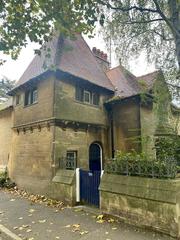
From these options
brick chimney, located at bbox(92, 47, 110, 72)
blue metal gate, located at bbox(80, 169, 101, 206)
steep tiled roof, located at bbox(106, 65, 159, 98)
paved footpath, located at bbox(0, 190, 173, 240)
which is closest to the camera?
paved footpath, located at bbox(0, 190, 173, 240)

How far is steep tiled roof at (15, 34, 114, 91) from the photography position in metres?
13.3

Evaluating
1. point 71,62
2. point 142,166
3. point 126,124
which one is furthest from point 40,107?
point 142,166

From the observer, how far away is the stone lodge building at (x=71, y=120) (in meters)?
11.7

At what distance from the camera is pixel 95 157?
14797mm

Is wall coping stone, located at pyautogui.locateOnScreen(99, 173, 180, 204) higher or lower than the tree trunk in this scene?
lower

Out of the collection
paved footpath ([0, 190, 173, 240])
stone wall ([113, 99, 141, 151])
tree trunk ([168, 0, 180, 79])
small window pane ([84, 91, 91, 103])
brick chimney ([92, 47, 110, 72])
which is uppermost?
brick chimney ([92, 47, 110, 72])

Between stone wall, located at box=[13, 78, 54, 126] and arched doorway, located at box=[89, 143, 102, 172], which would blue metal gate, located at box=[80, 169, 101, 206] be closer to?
stone wall, located at box=[13, 78, 54, 126]

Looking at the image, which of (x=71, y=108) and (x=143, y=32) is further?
(x=71, y=108)

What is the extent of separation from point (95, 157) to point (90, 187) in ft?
16.3

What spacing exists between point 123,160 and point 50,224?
3271 millimetres

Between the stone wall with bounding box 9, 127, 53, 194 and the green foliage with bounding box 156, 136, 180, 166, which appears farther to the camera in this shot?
the stone wall with bounding box 9, 127, 53, 194

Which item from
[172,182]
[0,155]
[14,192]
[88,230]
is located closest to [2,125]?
[0,155]

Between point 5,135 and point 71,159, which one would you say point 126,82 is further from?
point 5,135

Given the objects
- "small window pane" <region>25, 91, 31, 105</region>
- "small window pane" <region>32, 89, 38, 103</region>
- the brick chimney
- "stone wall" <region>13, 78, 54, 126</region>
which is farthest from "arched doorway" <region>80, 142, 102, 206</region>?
the brick chimney
